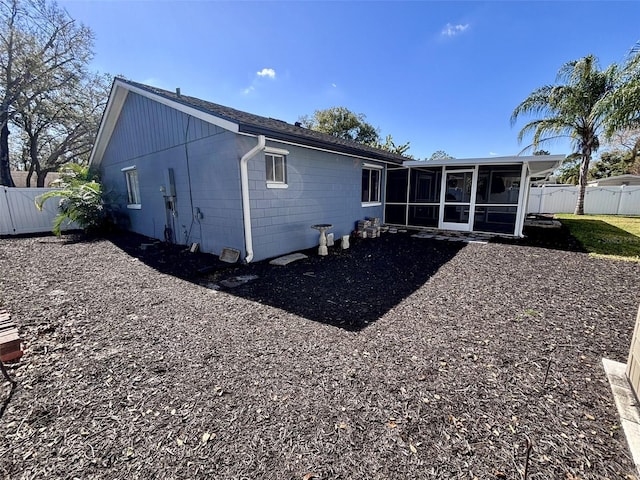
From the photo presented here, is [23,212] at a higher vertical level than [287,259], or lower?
higher

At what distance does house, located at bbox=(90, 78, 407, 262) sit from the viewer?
557cm

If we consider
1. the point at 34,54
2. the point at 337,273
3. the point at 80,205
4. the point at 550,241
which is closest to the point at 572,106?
the point at 550,241

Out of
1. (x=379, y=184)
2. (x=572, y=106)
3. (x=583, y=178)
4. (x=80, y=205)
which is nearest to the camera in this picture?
(x=80, y=205)

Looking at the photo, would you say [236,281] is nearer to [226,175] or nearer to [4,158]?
[226,175]

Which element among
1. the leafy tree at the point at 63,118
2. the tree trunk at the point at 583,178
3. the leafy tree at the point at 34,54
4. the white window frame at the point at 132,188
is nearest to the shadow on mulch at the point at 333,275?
the white window frame at the point at 132,188

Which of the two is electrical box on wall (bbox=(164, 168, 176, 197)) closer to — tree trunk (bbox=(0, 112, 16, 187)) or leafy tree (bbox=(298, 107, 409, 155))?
tree trunk (bbox=(0, 112, 16, 187))

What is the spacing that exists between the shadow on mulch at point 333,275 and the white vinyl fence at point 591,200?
1506 centimetres

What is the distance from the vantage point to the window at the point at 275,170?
5.96 m

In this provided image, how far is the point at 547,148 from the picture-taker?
44.2ft

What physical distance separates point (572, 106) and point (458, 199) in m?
8.18

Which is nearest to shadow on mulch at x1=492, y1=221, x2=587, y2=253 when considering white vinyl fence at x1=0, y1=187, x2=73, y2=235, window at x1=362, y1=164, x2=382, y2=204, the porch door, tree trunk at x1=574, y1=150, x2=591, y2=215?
the porch door

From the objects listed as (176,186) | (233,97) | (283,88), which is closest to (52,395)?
(176,186)

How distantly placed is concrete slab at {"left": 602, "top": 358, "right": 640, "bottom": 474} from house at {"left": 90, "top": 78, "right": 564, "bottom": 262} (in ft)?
17.6

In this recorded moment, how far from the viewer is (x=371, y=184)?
32.6ft
